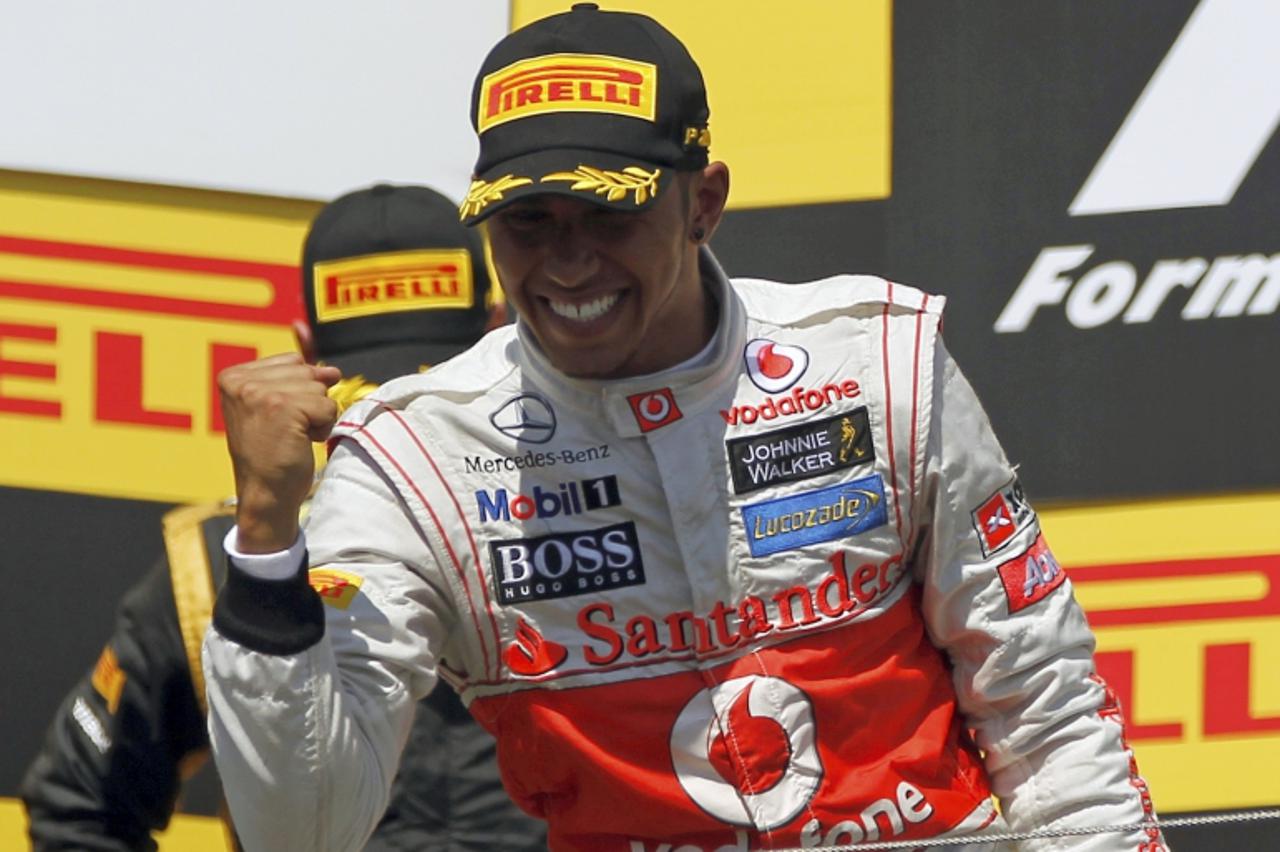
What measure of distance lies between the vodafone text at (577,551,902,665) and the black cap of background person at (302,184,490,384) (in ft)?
2.11

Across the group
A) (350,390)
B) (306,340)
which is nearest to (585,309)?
(350,390)

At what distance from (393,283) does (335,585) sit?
796mm

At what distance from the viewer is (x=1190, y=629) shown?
289 cm

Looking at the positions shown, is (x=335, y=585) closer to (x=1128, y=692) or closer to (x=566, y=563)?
(x=566, y=563)

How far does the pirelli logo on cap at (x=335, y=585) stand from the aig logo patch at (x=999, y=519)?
1.74 feet

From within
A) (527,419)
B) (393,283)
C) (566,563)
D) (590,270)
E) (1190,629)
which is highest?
(393,283)

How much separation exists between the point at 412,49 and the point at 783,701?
148cm

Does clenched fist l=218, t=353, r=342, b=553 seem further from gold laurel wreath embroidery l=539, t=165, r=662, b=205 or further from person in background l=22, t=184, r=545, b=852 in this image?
person in background l=22, t=184, r=545, b=852

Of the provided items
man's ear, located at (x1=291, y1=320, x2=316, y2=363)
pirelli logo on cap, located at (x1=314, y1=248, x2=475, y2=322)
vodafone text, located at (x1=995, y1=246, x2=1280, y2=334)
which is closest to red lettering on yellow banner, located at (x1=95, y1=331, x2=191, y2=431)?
man's ear, located at (x1=291, y1=320, x2=316, y2=363)

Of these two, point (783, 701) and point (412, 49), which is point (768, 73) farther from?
point (783, 701)

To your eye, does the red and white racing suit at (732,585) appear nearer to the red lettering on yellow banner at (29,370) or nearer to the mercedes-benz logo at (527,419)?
the mercedes-benz logo at (527,419)

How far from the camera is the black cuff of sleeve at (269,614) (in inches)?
62.1

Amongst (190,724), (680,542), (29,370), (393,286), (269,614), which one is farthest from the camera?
(29,370)

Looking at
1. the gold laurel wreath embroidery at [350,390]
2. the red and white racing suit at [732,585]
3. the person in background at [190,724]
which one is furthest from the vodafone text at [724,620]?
the gold laurel wreath embroidery at [350,390]
